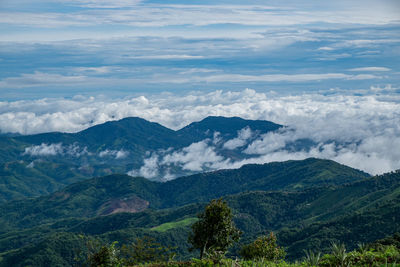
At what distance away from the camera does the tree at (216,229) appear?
2525 inches

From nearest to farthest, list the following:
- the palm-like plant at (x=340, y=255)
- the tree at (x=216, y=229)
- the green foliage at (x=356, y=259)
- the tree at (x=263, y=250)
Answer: the palm-like plant at (x=340, y=255) < the green foliage at (x=356, y=259) < the tree at (x=216, y=229) < the tree at (x=263, y=250)

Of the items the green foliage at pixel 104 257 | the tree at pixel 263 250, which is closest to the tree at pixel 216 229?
the green foliage at pixel 104 257

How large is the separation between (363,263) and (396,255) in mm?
3338

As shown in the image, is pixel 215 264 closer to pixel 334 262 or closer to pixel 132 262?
pixel 334 262

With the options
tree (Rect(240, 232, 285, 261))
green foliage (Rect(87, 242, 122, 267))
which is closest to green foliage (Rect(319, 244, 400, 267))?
green foliage (Rect(87, 242, 122, 267))

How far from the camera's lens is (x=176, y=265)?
4938cm

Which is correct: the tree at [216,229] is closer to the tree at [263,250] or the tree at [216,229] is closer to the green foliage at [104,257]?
the green foliage at [104,257]

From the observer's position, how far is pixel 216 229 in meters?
64.4

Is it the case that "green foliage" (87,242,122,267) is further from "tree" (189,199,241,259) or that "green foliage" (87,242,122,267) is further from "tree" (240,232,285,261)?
"tree" (240,232,285,261)

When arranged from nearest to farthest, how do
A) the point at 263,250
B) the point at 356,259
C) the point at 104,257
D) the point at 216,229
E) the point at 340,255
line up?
1. the point at 340,255
2. the point at 356,259
3. the point at 104,257
4. the point at 216,229
5. the point at 263,250

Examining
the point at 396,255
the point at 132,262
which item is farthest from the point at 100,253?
the point at 396,255

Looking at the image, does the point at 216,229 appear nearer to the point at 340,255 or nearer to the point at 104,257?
the point at 104,257

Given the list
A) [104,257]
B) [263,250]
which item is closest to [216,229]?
[104,257]

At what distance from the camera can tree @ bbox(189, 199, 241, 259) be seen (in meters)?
64.1
